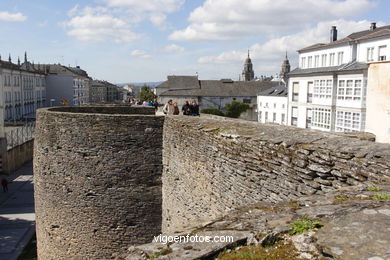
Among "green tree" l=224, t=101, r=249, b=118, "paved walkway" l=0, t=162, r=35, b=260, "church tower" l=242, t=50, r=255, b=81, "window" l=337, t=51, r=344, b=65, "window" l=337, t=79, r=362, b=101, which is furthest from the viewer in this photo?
"church tower" l=242, t=50, r=255, b=81

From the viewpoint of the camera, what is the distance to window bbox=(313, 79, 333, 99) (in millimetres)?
30344

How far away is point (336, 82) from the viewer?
29734 mm

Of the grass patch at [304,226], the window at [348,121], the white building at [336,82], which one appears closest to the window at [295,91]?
the white building at [336,82]

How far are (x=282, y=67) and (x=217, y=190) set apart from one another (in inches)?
4313

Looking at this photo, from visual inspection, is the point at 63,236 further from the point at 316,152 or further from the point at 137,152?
the point at 316,152

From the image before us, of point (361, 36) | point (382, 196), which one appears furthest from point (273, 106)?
point (382, 196)

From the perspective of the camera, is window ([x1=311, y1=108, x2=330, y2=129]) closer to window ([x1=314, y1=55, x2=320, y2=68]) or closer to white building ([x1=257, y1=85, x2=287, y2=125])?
window ([x1=314, y1=55, x2=320, y2=68])

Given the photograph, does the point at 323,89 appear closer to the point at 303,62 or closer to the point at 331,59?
the point at 331,59

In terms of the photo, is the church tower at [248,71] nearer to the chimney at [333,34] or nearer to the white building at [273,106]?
the white building at [273,106]

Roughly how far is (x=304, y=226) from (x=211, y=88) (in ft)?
230

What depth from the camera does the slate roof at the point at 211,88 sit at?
71.3 m

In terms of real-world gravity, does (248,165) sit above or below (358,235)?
below

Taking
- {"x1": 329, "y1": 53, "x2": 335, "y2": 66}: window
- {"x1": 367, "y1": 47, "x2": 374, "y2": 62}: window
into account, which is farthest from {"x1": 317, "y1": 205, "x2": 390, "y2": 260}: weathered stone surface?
{"x1": 329, "y1": 53, "x2": 335, "y2": 66}: window

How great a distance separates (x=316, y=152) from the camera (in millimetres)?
5332
